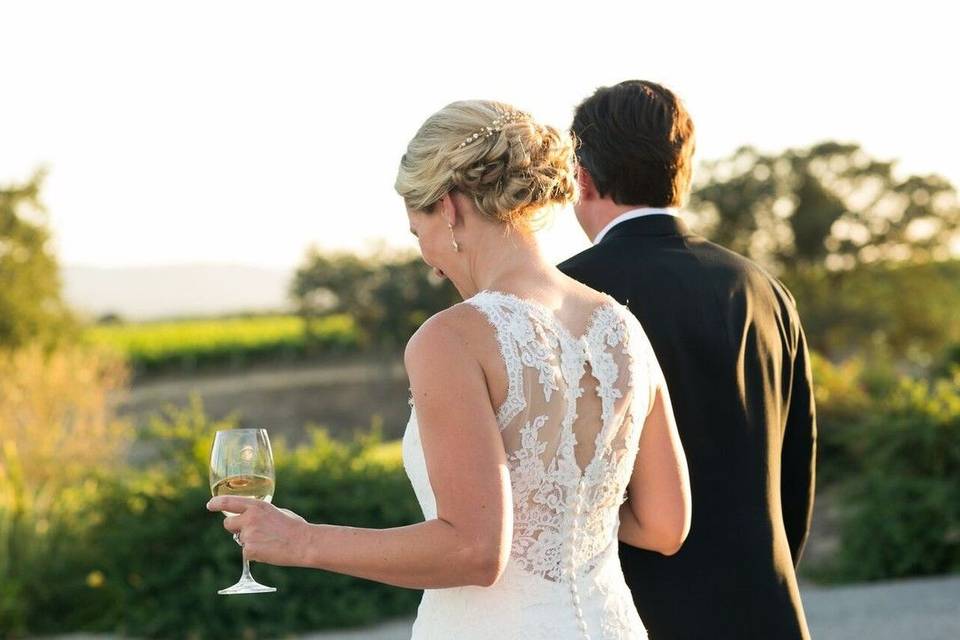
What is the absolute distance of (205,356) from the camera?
224 feet

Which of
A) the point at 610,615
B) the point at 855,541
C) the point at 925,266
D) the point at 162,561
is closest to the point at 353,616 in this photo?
the point at 162,561

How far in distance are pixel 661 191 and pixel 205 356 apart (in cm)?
6660

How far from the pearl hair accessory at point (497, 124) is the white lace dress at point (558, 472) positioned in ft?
0.93

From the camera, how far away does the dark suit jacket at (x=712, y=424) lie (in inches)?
125

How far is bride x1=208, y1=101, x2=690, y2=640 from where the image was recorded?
2.27 metres

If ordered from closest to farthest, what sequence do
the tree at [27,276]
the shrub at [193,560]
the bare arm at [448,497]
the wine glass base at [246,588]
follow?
the bare arm at [448,497] < the wine glass base at [246,588] < the shrub at [193,560] < the tree at [27,276]

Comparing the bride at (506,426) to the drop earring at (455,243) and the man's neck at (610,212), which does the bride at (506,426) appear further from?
the man's neck at (610,212)

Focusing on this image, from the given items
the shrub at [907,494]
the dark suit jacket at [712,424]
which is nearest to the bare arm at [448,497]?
the dark suit jacket at [712,424]

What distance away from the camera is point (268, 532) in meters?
2.37

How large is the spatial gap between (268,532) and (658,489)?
809mm

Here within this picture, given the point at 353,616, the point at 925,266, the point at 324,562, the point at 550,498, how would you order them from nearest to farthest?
the point at 324,562 < the point at 550,498 < the point at 353,616 < the point at 925,266

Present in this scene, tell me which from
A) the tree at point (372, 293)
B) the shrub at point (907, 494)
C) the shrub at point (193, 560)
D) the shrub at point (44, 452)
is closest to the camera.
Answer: the shrub at point (193, 560)

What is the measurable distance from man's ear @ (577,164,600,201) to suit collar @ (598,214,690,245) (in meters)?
0.10

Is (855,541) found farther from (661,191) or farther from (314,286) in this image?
(314,286)
